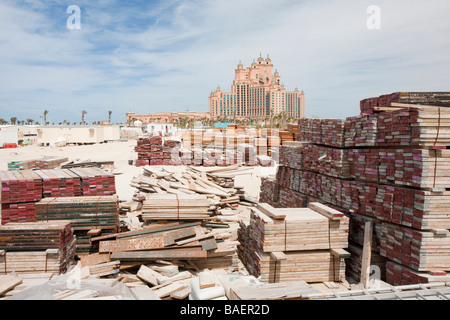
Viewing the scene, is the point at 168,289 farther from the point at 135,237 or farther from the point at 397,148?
the point at 397,148

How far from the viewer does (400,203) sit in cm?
633

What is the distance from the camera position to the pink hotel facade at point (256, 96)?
156 meters

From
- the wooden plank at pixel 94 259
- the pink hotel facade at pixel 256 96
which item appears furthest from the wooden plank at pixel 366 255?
the pink hotel facade at pixel 256 96

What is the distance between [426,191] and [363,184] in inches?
54.7

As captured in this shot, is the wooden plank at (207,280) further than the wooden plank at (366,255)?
No

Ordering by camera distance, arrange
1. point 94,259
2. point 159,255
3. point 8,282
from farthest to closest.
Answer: point 94,259 < point 159,255 < point 8,282

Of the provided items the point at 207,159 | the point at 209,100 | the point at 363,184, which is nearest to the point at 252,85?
the point at 209,100

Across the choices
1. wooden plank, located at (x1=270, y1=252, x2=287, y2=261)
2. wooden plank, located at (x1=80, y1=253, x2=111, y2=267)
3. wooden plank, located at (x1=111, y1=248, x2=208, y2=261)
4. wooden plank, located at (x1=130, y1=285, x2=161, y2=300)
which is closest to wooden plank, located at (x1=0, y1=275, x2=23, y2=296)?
wooden plank, located at (x1=80, y1=253, x2=111, y2=267)

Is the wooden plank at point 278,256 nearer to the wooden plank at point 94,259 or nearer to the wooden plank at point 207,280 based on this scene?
the wooden plank at point 207,280

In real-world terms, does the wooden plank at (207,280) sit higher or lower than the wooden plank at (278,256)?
lower

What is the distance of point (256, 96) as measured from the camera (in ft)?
526

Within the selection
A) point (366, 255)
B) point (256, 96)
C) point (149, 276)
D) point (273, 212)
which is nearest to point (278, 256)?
point (273, 212)

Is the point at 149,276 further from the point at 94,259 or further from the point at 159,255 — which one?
the point at 94,259

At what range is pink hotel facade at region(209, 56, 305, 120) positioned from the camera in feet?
513
